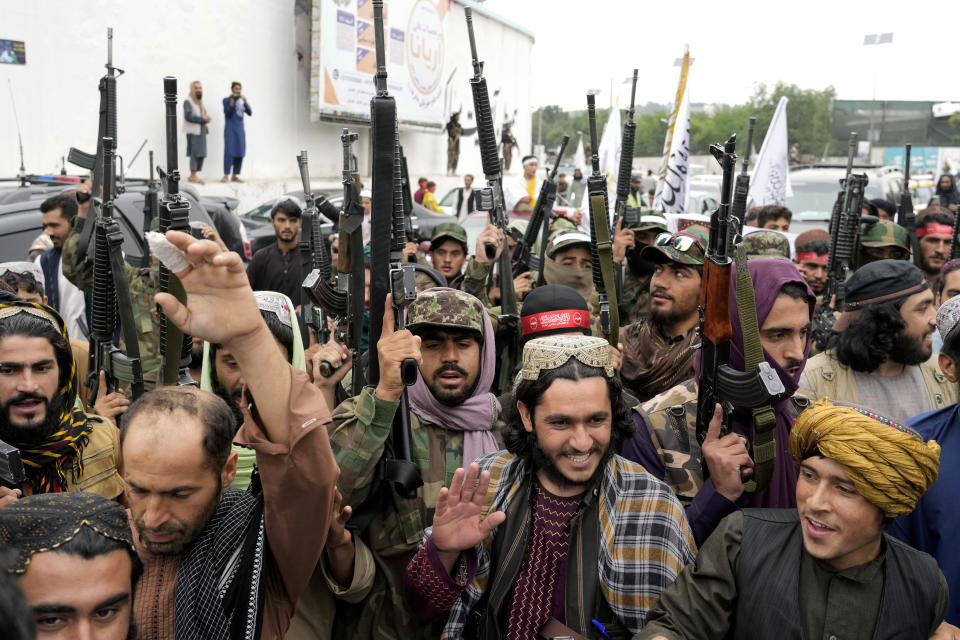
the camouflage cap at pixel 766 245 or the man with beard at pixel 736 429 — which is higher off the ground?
the camouflage cap at pixel 766 245

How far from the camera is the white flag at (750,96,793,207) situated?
26.8ft

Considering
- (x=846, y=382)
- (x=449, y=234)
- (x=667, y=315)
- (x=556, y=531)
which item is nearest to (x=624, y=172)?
(x=449, y=234)

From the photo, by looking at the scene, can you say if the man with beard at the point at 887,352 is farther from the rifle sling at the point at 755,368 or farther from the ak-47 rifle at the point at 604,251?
the rifle sling at the point at 755,368

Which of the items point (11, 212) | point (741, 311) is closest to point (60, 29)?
point (11, 212)

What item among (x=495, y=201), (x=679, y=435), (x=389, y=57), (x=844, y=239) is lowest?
(x=679, y=435)

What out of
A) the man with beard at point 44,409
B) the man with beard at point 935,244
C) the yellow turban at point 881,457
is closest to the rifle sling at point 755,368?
the yellow turban at point 881,457

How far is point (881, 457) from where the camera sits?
198 centimetres

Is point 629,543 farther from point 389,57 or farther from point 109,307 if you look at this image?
point 389,57

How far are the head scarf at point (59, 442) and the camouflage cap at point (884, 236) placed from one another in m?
4.92

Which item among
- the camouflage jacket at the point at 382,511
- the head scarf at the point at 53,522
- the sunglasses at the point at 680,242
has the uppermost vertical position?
the sunglasses at the point at 680,242

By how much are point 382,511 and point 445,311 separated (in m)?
0.74

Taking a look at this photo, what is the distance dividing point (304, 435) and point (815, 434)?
1234 mm

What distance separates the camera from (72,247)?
4.95m

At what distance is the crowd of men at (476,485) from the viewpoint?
1848 mm
